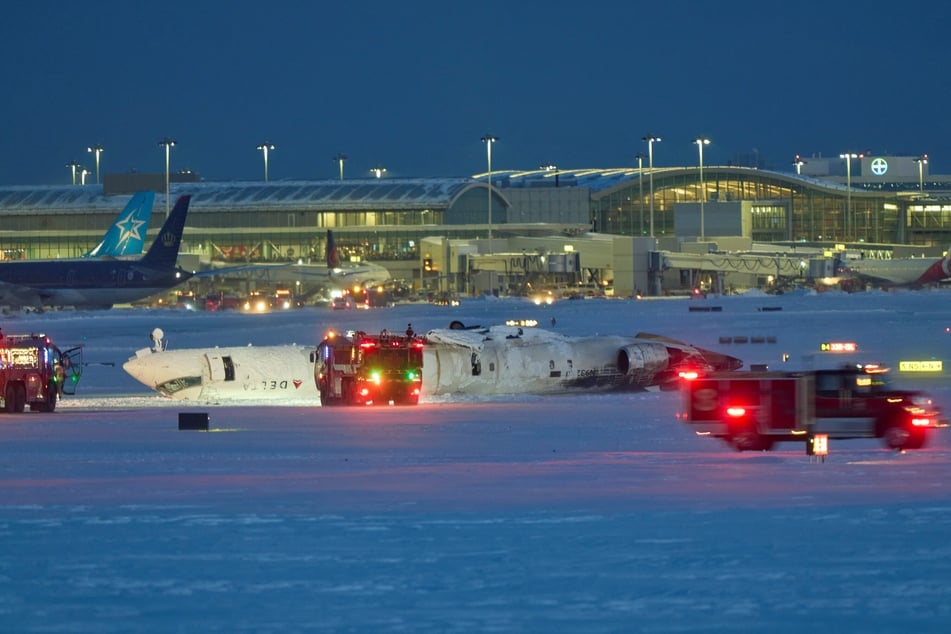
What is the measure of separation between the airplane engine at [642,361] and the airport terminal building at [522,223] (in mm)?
81889

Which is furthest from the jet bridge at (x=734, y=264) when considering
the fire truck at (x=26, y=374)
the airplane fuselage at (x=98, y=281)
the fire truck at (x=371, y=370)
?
the fire truck at (x=26, y=374)

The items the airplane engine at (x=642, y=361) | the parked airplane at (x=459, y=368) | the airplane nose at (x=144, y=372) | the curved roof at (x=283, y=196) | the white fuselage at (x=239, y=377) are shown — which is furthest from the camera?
the curved roof at (x=283, y=196)

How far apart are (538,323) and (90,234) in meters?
91.7

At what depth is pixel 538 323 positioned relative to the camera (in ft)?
259

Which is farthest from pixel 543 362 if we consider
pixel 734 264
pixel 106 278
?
pixel 734 264

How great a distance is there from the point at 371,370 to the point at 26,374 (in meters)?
8.88

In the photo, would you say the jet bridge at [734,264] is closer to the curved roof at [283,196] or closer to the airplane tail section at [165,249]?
the curved roof at [283,196]

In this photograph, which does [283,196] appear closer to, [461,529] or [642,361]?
[642,361]

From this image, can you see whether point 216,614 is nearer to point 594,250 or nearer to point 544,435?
point 544,435

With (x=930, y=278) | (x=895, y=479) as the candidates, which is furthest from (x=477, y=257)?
(x=895, y=479)

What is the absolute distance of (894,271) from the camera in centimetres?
13662

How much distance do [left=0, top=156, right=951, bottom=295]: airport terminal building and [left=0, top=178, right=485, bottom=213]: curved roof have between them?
0.19 m

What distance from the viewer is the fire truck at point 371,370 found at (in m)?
41.4

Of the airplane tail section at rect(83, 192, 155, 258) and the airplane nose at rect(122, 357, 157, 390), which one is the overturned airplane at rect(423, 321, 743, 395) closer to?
the airplane nose at rect(122, 357, 157, 390)
